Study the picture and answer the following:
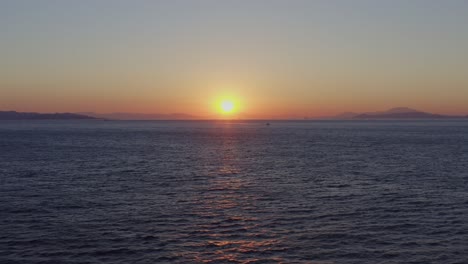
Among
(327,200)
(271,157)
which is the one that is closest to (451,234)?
(327,200)

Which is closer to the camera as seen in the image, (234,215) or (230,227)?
(230,227)

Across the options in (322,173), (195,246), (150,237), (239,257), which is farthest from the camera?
(322,173)

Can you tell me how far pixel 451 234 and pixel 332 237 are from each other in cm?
843

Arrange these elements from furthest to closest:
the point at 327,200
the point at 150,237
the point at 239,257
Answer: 1. the point at 327,200
2. the point at 150,237
3. the point at 239,257

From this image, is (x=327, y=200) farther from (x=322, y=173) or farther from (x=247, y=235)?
(x=322, y=173)

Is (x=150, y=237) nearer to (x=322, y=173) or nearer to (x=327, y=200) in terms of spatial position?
(x=327, y=200)

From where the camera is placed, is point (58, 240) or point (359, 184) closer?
point (58, 240)

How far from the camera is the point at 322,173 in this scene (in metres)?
65.4

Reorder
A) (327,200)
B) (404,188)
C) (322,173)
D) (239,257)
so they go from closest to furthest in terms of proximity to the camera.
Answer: (239,257), (327,200), (404,188), (322,173)

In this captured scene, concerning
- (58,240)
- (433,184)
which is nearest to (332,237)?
(58,240)

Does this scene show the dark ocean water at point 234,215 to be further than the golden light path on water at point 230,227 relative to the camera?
Yes

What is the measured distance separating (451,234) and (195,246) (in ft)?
57.8

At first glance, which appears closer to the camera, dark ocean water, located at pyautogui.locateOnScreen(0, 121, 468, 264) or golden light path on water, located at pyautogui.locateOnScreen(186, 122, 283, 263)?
golden light path on water, located at pyautogui.locateOnScreen(186, 122, 283, 263)

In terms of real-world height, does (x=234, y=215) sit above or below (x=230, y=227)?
above
